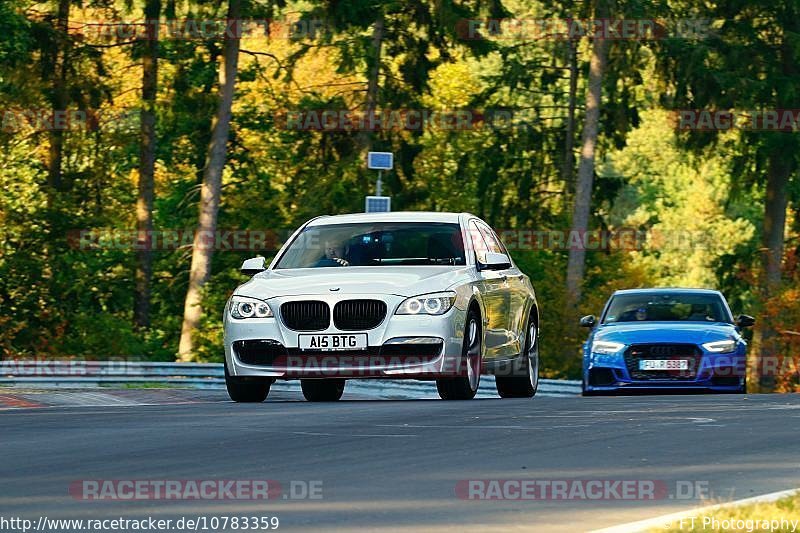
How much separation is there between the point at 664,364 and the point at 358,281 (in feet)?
22.0

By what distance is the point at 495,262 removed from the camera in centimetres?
1889

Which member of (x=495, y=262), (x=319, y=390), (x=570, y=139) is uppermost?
(x=495, y=262)

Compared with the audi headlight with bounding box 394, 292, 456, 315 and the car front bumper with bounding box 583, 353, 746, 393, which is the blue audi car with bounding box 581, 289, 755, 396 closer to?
the car front bumper with bounding box 583, 353, 746, 393

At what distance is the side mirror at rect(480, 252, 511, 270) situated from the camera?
18.9m

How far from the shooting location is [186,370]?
28750mm

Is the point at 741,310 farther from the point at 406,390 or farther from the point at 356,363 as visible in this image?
the point at 356,363

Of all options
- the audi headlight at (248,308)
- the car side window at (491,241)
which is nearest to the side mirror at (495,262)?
the car side window at (491,241)

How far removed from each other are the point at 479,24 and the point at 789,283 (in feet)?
35.6

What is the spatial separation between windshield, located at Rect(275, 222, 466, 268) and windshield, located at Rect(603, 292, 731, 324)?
20.3 feet

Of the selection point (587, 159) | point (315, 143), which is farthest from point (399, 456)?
point (315, 143)

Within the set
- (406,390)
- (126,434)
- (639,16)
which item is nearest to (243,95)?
(639,16)

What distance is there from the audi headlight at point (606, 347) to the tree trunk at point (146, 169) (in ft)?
79.2
